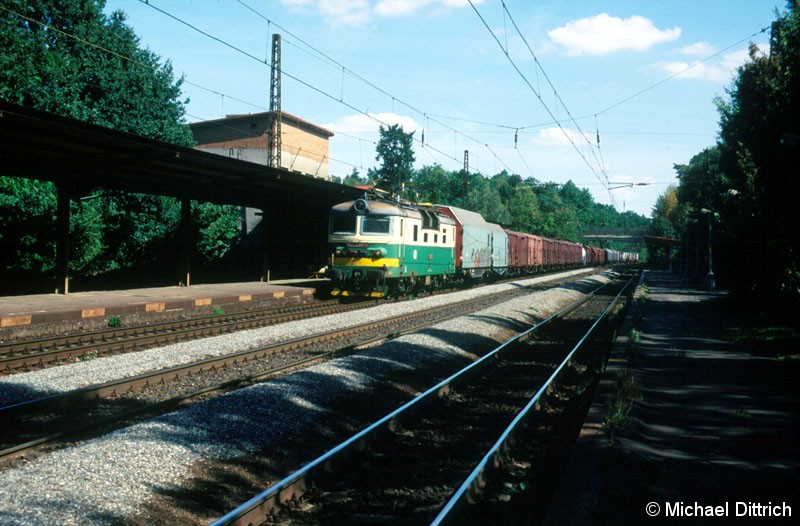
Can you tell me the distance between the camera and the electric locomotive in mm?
20484

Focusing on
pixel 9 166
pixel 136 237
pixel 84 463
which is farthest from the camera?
pixel 136 237

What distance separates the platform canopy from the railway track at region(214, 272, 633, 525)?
1087cm

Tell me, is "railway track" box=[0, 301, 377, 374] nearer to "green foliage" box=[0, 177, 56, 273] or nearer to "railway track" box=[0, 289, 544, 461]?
"railway track" box=[0, 289, 544, 461]

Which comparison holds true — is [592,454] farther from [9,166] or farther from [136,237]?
[136,237]

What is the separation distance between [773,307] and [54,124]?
62.4 ft

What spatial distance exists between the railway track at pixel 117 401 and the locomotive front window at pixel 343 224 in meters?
8.89

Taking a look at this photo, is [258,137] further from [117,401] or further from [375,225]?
[117,401]

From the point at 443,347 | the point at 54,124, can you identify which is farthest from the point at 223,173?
the point at 443,347

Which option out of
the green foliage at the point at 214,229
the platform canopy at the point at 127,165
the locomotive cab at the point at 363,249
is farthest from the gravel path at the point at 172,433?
the green foliage at the point at 214,229

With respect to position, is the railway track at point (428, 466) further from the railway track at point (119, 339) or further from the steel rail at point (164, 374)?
the railway track at point (119, 339)

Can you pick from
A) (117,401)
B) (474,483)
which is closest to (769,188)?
(474,483)

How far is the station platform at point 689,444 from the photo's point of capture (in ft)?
15.4

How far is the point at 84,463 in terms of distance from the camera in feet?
18.1

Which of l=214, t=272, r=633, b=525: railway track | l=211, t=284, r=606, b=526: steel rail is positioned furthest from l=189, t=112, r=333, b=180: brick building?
l=211, t=284, r=606, b=526: steel rail
